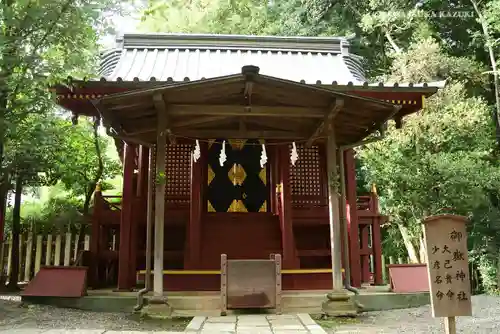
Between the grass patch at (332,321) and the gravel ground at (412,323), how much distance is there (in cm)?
5

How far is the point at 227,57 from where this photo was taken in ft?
33.6

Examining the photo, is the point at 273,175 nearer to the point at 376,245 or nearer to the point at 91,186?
the point at 376,245

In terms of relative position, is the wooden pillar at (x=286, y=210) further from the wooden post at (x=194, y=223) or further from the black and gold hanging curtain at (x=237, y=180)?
the wooden post at (x=194, y=223)

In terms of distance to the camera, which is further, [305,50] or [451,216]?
[305,50]

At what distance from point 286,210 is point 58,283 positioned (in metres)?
4.15

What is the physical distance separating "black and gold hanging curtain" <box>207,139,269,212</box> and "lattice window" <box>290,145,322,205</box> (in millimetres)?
685

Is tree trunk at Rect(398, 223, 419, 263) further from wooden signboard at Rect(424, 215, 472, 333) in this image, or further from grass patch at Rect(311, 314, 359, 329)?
wooden signboard at Rect(424, 215, 472, 333)

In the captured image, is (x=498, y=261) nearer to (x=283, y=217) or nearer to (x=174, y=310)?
(x=283, y=217)

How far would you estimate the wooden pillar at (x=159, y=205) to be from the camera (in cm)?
625

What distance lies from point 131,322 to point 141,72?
512 centimetres

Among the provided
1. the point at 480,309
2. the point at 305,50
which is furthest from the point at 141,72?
the point at 480,309

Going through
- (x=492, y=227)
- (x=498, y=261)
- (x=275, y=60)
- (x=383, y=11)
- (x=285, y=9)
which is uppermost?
(x=285, y=9)

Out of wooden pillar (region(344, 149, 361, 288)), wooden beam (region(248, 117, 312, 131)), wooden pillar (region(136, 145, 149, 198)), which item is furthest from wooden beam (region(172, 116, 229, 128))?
wooden pillar (region(344, 149, 361, 288))

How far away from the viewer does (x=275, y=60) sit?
33.7ft
